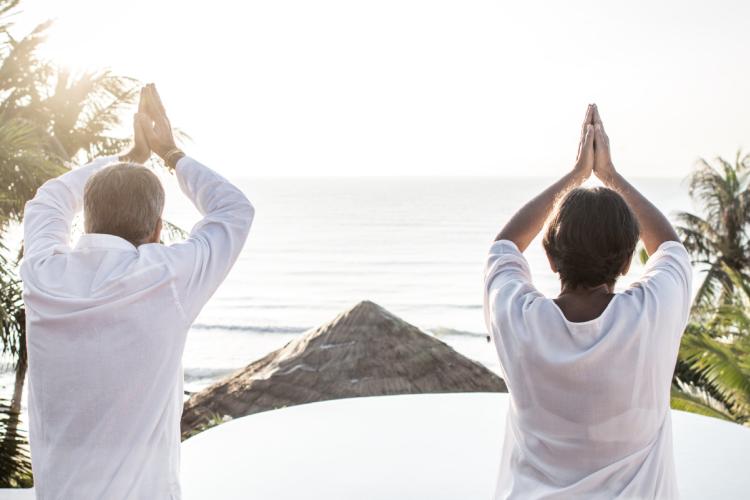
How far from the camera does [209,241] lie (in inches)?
65.2

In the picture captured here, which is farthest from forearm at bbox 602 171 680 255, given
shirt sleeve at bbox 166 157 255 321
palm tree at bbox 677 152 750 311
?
palm tree at bbox 677 152 750 311

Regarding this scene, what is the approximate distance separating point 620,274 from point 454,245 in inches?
1690

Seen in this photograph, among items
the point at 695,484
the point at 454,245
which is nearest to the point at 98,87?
the point at 695,484

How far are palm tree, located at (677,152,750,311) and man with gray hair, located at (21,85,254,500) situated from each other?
17064 millimetres

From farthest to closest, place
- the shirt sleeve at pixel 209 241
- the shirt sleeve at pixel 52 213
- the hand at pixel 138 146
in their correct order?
the hand at pixel 138 146 → the shirt sleeve at pixel 52 213 → the shirt sleeve at pixel 209 241

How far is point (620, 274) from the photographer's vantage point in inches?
62.8

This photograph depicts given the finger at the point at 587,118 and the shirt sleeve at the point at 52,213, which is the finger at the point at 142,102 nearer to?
the shirt sleeve at the point at 52,213

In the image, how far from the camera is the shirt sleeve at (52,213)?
172 centimetres

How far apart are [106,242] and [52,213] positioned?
0.98 ft

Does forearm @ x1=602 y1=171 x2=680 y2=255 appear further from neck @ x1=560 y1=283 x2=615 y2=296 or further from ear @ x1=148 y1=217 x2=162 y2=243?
ear @ x1=148 y1=217 x2=162 y2=243

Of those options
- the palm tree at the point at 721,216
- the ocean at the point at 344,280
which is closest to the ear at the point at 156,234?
the ocean at the point at 344,280

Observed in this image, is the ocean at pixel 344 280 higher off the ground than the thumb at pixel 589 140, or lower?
lower

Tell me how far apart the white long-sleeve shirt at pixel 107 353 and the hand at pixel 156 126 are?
0.44 metres

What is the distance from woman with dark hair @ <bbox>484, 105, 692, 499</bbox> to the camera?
4.94ft
